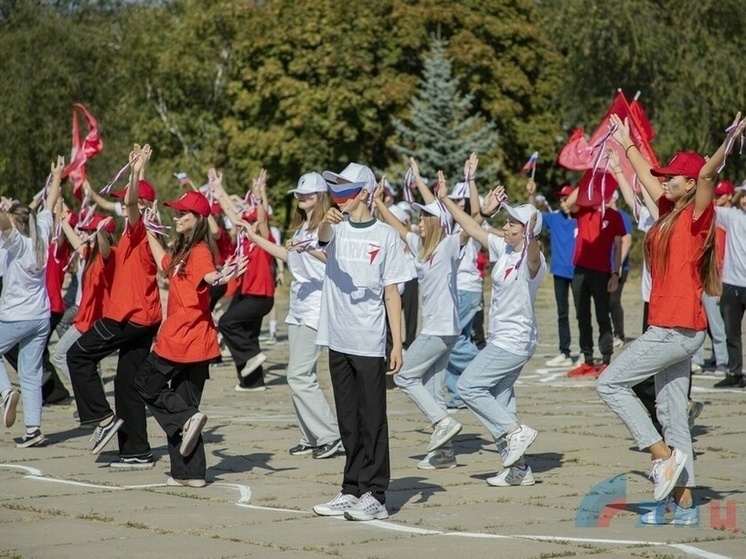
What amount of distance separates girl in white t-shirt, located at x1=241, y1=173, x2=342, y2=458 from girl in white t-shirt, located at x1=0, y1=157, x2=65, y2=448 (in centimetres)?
214

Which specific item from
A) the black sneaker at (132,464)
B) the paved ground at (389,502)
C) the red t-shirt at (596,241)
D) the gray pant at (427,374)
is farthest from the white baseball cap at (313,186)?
the red t-shirt at (596,241)

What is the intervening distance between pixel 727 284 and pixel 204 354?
7394mm

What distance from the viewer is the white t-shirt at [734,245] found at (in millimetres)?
14906

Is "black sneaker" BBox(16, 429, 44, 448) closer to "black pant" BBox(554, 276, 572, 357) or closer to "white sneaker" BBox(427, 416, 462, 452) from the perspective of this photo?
"white sneaker" BBox(427, 416, 462, 452)

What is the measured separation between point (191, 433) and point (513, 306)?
232cm

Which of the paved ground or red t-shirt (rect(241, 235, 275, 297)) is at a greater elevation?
red t-shirt (rect(241, 235, 275, 297))

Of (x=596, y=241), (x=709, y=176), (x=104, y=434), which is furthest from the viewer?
(x=596, y=241)

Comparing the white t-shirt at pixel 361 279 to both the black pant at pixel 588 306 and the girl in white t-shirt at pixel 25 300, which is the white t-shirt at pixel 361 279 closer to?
the girl in white t-shirt at pixel 25 300

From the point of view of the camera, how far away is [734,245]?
1516cm

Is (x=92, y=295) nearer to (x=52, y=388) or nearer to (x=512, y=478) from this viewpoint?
(x=52, y=388)

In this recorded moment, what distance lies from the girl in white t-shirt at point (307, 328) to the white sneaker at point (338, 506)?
8.25 feet

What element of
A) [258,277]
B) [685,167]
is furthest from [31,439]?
[685,167]

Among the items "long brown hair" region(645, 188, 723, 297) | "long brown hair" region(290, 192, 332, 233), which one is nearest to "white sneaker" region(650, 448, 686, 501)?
"long brown hair" region(645, 188, 723, 297)

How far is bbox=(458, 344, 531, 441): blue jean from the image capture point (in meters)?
9.43
